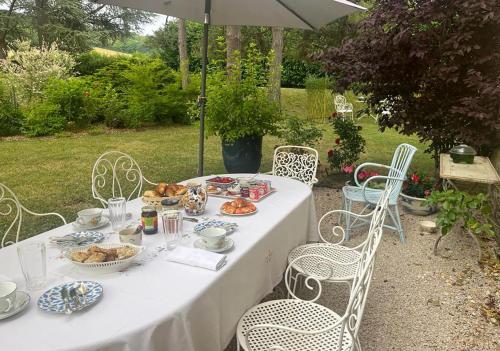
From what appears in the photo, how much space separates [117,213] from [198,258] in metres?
0.58

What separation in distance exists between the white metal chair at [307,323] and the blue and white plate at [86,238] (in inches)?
28.4

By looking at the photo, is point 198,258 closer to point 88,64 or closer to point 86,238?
point 86,238

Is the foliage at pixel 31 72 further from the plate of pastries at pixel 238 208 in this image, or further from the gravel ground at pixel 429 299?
the gravel ground at pixel 429 299

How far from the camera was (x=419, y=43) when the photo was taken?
12.5 ft

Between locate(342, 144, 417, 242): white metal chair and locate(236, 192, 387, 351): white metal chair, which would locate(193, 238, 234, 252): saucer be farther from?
locate(342, 144, 417, 242): white metal chair

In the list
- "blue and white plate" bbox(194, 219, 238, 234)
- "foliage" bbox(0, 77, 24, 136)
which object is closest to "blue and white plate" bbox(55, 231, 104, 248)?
"blue and white plate" bbox(194, 219, 238, 234)

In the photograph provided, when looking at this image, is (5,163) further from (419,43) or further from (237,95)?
(419,43)

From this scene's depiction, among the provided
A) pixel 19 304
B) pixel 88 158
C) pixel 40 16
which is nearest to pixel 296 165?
pixel 19 304

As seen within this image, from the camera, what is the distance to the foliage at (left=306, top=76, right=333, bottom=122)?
10.8 meters

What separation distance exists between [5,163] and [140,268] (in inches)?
212

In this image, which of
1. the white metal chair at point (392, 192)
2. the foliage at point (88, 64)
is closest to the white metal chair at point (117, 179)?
the white metal chair at point (392, 192)

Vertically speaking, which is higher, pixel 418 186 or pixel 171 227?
pixel 171 227

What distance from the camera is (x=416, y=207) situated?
4027mm

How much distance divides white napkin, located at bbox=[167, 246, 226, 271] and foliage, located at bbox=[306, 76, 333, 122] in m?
9.85
